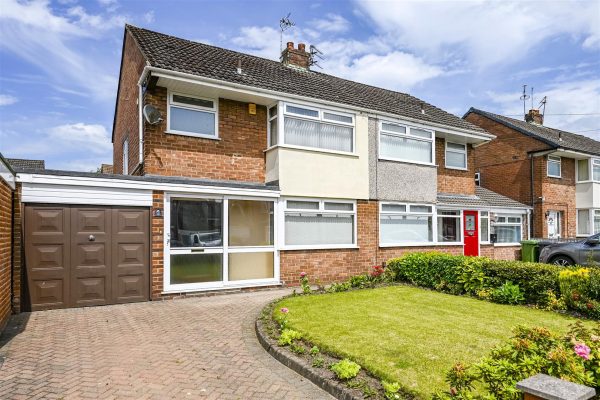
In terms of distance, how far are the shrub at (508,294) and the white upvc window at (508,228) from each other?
9.51 m

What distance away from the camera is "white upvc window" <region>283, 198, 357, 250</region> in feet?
35.7

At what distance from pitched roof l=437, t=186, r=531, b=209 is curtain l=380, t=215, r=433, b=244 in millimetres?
997

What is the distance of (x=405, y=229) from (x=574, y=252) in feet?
17.2

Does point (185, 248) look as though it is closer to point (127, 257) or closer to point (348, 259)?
point (127, 257)

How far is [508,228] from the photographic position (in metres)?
17.6

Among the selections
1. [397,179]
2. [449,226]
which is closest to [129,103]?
[397,179]

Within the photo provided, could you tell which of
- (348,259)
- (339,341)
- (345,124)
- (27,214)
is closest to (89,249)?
(27,214)

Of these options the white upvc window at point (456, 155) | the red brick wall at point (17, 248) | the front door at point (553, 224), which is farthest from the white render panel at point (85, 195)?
the front door at point (553, 224)

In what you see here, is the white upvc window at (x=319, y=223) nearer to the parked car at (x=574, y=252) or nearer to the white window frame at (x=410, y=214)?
the white window frame at (x=410, y=214)

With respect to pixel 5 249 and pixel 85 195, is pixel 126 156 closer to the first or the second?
pixel 85 195

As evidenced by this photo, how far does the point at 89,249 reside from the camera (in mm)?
8102

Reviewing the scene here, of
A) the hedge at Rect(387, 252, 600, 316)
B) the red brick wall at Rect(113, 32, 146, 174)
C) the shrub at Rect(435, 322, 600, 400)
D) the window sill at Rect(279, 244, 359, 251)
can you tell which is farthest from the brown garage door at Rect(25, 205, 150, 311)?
the shrub at Rect(435, 322, 600, 400)

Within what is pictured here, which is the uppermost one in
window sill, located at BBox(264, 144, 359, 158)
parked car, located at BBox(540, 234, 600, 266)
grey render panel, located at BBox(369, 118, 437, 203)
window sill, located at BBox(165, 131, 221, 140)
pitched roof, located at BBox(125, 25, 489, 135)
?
pitched roof, located at BBox(125, 25, 489, 135)

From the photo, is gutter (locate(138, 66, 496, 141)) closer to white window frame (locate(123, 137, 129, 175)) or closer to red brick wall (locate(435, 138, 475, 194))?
red brick wall (locate(435, 138, 475, 194))
